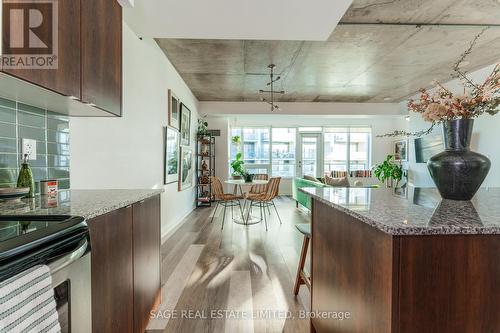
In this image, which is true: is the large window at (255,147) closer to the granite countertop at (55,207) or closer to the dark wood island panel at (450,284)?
the granite countertop at (55,207)

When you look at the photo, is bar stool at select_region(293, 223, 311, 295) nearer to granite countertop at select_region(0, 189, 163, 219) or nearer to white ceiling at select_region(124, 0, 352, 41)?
granite countertop at select_region(0, 189, 163, 219)

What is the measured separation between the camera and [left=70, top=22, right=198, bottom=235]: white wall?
2.02 metres

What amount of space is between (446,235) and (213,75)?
438cm

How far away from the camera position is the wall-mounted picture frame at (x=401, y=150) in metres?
7.67

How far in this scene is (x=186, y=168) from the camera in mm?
4910

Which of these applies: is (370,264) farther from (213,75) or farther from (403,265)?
(213,75)

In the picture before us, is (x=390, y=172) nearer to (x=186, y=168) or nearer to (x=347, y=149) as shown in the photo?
(x=347, y=149)

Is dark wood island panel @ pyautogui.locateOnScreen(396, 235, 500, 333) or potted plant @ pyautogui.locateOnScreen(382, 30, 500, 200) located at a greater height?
potted plant @ pyautogui.locateOnScreen(382, 30, 500, 200)

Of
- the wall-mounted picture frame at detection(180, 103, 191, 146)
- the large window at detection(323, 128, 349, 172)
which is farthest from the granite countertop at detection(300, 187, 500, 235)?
the large window at detection(323, 128, 349, 172)

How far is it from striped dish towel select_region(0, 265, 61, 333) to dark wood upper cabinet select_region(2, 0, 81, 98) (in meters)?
0.77

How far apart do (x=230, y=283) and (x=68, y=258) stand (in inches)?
72.0

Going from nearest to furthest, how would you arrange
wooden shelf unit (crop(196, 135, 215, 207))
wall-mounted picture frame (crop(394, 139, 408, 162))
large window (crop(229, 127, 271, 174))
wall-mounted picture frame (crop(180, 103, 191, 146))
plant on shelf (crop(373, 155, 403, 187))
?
wall-mounted picture frame (crop(180, 103, 191, 146)) → wooden shelf unit (crop(196, 135, 215, 207)) → plant on shelf (crop(373, 155, 403, 187)) → wall-mounted picture frame (crop(394, 139, 408, 162)) → large window (crop(229, 127, 271, 174))

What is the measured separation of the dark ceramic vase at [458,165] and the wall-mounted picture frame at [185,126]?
13.0 ft

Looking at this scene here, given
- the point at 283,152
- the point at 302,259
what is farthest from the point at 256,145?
the point at 302,259
